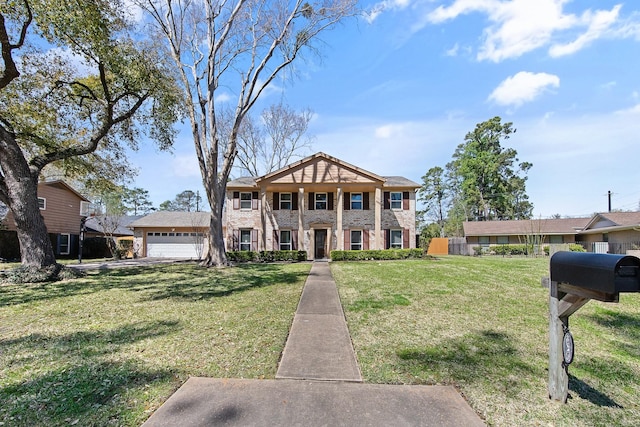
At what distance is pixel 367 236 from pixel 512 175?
102 feet

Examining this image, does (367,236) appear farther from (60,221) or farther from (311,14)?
(60,221)

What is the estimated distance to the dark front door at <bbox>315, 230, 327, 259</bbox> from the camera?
2023 centimetres

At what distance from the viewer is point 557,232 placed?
91.5 feet

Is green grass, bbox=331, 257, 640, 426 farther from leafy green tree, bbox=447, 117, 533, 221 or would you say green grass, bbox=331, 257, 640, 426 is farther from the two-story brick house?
Result: leafy green tree, bbox=447, 117, 533, 221

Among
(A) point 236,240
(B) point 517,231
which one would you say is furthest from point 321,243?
(B) point 517,231

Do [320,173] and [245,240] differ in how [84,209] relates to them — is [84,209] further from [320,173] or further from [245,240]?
[320,173]

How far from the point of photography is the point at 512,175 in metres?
40.2

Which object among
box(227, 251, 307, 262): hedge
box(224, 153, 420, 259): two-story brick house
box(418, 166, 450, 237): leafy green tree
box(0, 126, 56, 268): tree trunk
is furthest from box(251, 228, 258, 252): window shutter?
box(418, 166, 450, 237): leafy green tree

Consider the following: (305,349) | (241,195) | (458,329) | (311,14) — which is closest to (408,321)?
(458,329)

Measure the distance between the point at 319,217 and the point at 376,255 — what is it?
4.65 m

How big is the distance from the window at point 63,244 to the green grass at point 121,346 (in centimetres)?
1776

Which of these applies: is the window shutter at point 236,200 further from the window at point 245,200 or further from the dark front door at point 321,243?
the dark front door at point 321,243

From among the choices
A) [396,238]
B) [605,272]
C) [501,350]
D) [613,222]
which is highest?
[613,222]

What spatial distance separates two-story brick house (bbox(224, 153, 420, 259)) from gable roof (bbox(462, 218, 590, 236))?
1390 cm
